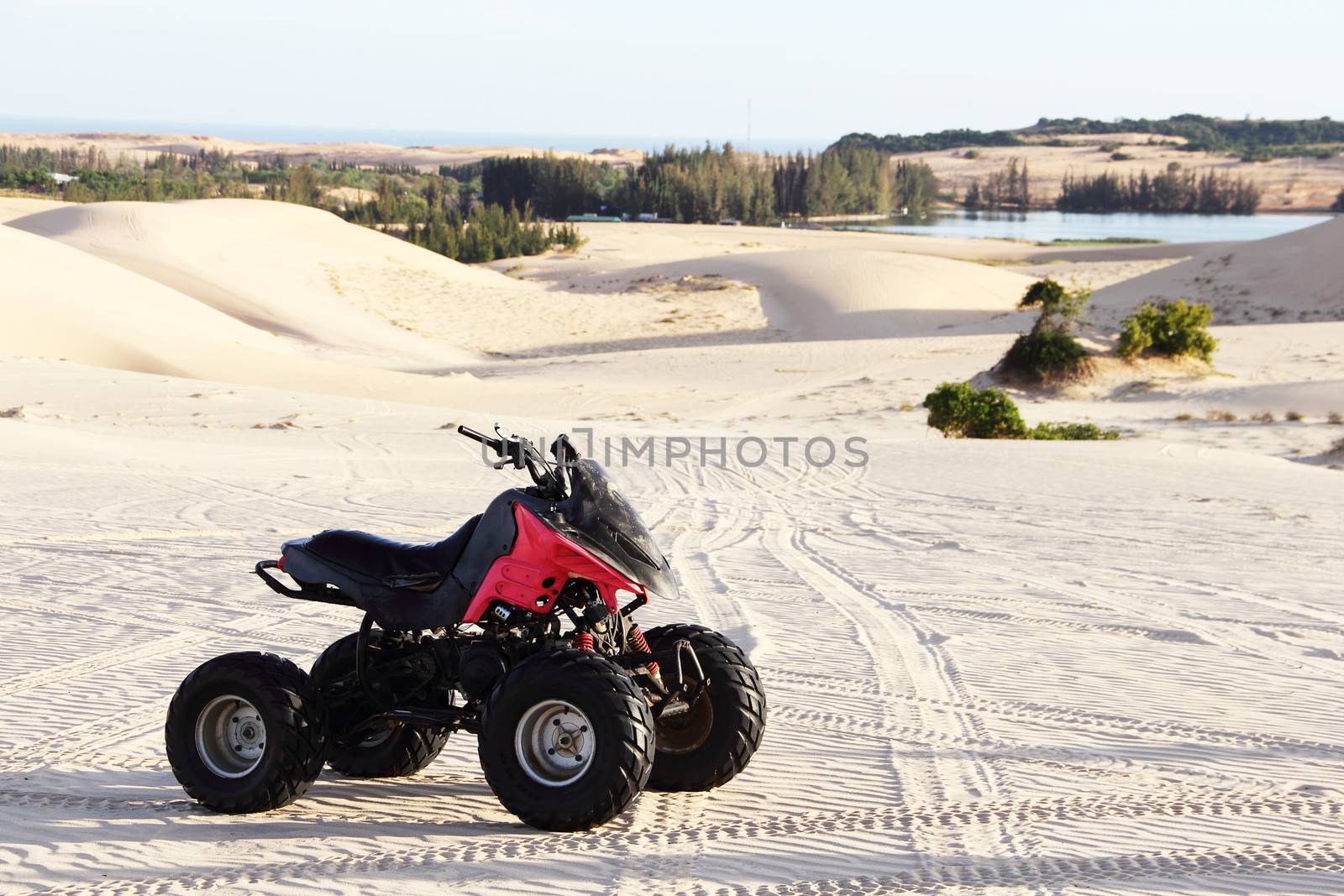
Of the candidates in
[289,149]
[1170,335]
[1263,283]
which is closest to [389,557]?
[1170,335]

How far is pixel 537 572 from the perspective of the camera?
182 inches

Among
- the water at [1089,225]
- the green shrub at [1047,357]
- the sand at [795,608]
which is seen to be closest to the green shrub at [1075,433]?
the sand at [795,608]

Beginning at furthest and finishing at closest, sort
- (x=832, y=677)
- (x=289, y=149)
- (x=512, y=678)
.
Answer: (x=289, y=149), (x=832, y=677), (x=512, y=678)

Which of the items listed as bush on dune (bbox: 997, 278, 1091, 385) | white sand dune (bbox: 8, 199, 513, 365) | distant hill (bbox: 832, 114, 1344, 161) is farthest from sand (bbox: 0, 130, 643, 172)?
bush on dune (bbox: 997, 278, 1091, 385)

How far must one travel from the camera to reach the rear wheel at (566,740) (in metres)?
4.45

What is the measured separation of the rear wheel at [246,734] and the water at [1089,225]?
6882 cm

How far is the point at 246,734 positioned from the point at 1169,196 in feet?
344

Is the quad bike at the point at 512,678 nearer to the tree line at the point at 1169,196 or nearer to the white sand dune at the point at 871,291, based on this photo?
the white sand dune at the point at 871,291

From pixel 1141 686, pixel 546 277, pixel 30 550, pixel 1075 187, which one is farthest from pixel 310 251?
pixel 1075 187

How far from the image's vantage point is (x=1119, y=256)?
5303cm

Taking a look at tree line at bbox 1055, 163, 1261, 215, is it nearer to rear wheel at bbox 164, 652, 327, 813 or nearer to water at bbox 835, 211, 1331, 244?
water at bbox 835, 211, 1331, 244

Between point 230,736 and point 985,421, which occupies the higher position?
point 230,736

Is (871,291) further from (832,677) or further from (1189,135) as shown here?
(1189,135)

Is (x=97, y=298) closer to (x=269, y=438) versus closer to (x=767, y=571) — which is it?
(x=269, y=438)
